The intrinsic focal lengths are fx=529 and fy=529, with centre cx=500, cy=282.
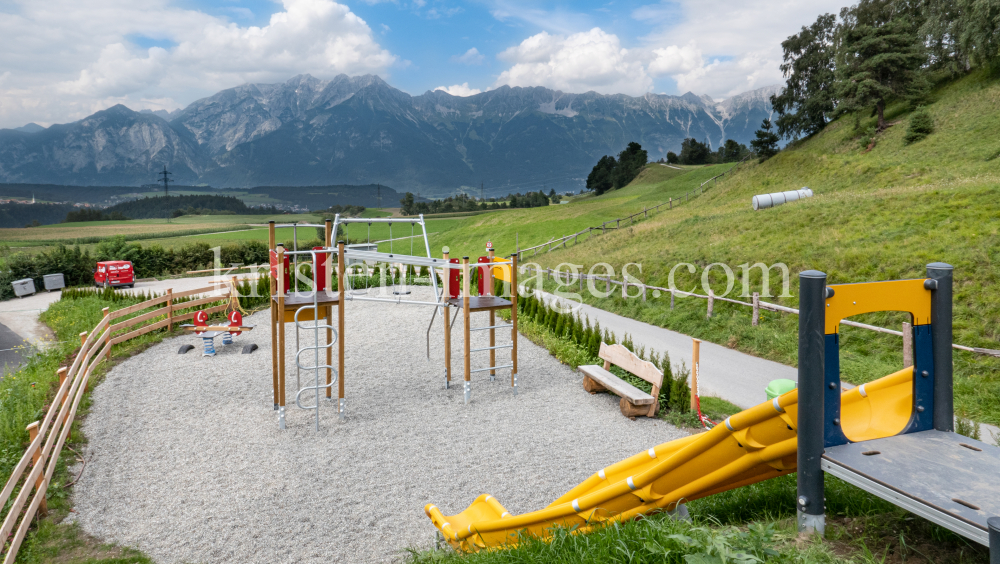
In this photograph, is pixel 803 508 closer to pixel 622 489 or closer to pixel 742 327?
pixel 622 489

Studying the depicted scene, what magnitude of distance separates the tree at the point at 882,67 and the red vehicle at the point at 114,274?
45.8m

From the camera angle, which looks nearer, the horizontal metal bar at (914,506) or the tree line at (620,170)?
the horizontal metal bar at (914,506)

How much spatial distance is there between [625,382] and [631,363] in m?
0.33

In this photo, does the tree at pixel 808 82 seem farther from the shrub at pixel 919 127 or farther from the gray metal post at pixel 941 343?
the gray metal post at pixel 941 343

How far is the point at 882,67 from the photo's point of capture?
35531 mm

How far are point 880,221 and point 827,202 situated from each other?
15.8 ft

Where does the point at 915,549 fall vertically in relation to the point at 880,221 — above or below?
below

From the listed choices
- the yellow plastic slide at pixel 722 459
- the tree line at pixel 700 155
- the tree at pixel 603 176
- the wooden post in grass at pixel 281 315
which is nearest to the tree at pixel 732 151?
the tree line at pixel 700 155

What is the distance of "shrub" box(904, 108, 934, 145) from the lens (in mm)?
A: 29922

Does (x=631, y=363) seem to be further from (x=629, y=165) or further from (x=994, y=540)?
(x=629, y=165)

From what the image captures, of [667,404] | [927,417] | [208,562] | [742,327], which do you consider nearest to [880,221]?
[742,327]

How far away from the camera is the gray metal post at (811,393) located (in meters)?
2.66

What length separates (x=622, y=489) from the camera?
3469 mm

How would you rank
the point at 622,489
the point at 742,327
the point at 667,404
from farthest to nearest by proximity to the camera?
the point at 742,327, the point at 667,404, the point at 622,489
